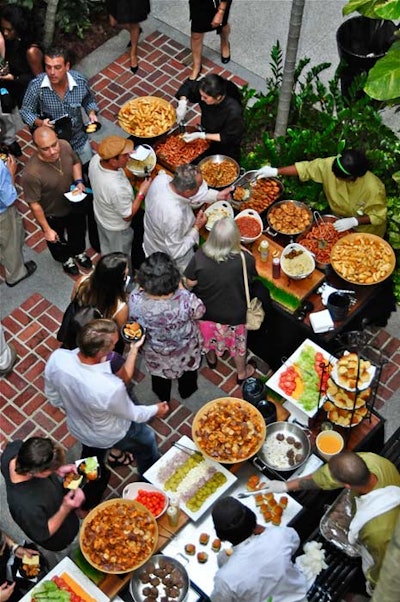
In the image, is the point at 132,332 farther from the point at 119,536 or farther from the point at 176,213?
the point at 119,536

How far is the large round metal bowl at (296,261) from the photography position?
265 inches

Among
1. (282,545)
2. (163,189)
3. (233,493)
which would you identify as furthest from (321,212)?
(282,545)

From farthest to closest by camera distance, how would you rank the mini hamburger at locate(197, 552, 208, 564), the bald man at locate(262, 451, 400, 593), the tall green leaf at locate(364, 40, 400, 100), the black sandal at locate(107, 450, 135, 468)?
the black sandal at locate(107, 450, 135, 468) → the mini hamburger at locate(197, 552, 208, 564) → the tall green leaf at locate(364, 40, 400, 100) → the bald man at locate(262, 451, 400, 593)

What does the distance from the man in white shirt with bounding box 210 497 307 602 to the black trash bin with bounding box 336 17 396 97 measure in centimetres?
568

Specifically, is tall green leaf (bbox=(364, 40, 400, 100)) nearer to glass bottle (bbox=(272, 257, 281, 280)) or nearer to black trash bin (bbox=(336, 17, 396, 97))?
glass bottle (bbox=(272, 257, 281, 280))

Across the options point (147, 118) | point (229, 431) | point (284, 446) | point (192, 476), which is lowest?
point (192, 476)

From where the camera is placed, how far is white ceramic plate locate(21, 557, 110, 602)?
5.34 metres

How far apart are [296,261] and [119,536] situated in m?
2.72

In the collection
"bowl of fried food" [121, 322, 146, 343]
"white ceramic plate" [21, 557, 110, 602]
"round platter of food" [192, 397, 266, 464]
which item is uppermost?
"bowl of fried food" [121, 322, 146, 343]

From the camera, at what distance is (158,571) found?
17.8 ft

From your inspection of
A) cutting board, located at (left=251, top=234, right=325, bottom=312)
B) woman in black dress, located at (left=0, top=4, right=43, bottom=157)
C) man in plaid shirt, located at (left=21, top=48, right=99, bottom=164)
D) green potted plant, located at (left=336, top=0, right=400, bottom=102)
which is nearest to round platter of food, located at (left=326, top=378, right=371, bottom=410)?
cutting board, located at (left=251, top=234, right=325, bottom=312)

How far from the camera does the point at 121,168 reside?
6957 millimetres

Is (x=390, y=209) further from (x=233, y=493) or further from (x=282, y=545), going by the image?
(x=282, y=545)

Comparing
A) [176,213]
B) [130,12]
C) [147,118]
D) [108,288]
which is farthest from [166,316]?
[130,12]
